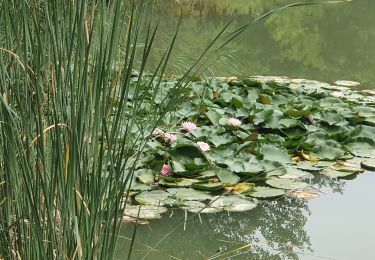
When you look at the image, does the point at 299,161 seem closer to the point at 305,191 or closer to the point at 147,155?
the point at 305,191

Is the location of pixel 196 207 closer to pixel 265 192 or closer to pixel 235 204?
pixel 235 204

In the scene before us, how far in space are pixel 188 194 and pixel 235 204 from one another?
0.20m

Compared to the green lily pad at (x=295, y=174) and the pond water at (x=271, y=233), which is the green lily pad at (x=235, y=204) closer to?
the pond water at (x=271, y=233)

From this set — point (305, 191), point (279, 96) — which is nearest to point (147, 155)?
point (305, 191)

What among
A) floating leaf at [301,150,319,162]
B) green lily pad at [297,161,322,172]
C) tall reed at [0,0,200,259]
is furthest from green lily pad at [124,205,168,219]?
tall reed at [0,0,200,259]

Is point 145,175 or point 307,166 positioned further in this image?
point 307,166

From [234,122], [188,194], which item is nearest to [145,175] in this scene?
[188,194]

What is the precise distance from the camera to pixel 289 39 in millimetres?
8062

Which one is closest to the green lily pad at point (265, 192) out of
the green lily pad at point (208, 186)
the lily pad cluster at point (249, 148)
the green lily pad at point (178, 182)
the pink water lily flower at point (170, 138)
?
the lily pad cluster at point (249, 148)

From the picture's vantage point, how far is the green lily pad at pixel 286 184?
9.49ft

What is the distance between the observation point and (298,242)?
2.51 meters

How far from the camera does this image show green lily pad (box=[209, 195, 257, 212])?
2.70 m

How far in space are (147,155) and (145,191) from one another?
0.82 feet

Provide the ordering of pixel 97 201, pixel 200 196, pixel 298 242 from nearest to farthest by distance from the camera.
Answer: pixel 97 201, pixel 298 242, pixel 200 196
